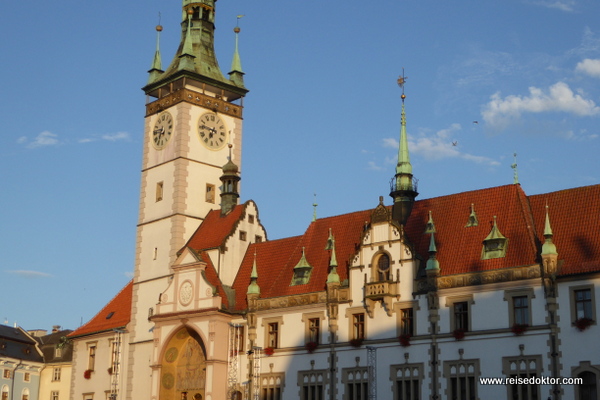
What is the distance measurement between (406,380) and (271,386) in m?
9.49

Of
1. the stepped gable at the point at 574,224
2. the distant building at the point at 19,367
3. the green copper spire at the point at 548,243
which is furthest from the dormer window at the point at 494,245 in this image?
the distant building at the point at 19,367

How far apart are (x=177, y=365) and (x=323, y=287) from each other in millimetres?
11390

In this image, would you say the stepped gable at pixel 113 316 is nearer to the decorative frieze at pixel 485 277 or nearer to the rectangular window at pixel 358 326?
the rectangular window at pixel 358 326

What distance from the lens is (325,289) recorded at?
185 feet

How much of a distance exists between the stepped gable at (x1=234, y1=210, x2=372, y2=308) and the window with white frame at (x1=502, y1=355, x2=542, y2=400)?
38.9 feet

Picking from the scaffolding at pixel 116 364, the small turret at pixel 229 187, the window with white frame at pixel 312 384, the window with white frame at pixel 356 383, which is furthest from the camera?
the small turret at pixel 229 187

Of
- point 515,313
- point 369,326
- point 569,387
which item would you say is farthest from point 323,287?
point 569,387

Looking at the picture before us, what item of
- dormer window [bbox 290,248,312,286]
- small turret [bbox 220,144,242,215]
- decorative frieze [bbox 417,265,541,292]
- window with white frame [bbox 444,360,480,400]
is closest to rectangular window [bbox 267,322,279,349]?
dormer window [bbox 290,248,312,286]

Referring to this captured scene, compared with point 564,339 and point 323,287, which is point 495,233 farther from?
point 323,287

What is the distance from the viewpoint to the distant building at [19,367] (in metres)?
81.2

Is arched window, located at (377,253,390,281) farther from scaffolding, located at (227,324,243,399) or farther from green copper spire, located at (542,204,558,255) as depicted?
scaffolding, located at (227,324,243,399)

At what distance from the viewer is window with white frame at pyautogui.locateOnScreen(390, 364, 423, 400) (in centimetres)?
5119

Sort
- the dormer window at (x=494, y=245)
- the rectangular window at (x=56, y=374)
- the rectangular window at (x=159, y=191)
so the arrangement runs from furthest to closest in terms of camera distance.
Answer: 1. the rectangular window at (x=56, y=374)
2. the rectangular window at (x=159, y=191)
3. the dormer window at (x=494, y=245)

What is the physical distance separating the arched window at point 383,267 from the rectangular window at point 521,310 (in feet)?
25.6
